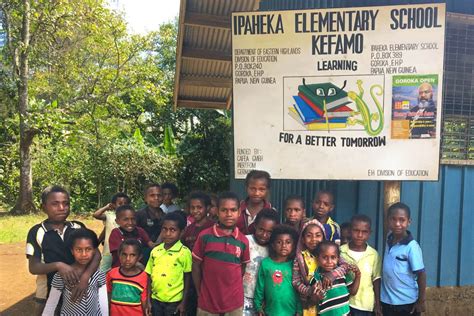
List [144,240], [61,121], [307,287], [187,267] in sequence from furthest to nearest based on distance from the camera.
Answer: [61,121] → [144,240] → [187,267] → [307,287]

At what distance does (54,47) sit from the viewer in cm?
1189

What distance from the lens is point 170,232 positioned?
3127mm

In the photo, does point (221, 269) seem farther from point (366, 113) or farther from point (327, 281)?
point (366, 113)

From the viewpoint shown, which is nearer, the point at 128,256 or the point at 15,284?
the point at 128,256

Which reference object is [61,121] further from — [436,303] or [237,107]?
[436,303]

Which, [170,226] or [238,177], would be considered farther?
[238,177]

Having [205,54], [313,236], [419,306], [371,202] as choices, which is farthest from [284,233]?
[205,54]

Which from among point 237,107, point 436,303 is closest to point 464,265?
point 436,303

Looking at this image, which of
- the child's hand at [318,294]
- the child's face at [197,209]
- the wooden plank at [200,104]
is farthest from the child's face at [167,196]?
the wooden plank at [200,104]

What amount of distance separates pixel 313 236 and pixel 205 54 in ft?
10.6

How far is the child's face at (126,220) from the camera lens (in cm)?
347

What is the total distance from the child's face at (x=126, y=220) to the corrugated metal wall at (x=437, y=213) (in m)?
2.03

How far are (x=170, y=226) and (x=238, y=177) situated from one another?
84cm

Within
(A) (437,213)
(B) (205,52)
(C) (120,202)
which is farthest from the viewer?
(B) (205,52)
